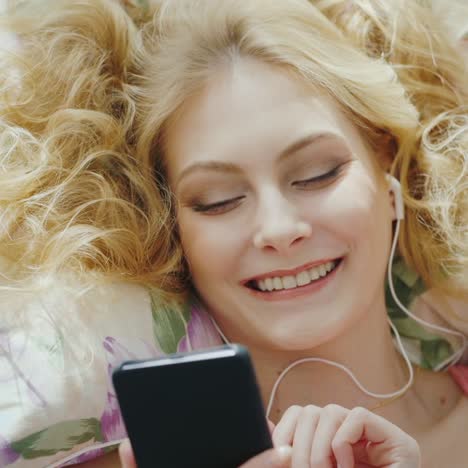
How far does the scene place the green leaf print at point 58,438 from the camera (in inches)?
52.6

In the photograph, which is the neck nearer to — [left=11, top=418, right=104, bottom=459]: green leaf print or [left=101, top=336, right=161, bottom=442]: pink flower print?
[left=101, top=336, right=161, bottom=442]: pink flower print

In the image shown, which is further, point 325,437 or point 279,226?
point 279,226

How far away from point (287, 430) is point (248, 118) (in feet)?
2.04

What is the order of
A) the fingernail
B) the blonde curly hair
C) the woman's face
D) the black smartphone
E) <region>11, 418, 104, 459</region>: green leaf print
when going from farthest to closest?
the blonde curly hair < the woman's face < <region>11, 418, 104, 459</region>: green leaf print < the fingernail < the black smartphone

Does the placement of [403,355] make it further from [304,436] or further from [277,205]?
[304,436]

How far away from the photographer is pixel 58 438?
137cm

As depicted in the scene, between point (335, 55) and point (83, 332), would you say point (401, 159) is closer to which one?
point (335, 55)

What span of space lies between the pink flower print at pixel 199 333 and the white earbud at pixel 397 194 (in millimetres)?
470

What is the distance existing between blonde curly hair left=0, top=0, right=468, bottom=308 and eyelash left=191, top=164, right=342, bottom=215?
98 millimetres

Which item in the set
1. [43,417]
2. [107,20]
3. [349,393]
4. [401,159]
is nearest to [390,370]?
[349,393]

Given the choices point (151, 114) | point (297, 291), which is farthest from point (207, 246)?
point (151, 114)

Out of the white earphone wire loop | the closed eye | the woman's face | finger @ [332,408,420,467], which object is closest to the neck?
the white earphone wire loop

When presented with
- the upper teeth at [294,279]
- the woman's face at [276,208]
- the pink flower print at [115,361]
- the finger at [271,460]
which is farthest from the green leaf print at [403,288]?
the finger at [271,460]

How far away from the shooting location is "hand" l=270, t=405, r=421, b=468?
1.09m
